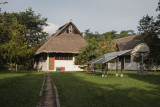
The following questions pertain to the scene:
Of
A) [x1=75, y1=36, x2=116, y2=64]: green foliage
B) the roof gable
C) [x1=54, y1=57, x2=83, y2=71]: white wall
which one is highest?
the roof gable

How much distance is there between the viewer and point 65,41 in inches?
1235

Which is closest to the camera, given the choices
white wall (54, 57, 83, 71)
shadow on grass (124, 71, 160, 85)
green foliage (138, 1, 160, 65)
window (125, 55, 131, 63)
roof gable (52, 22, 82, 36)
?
shadow on grass (124, 71, 160, 85)

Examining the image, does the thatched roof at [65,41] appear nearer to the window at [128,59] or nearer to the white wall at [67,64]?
the white wall at [67,64]

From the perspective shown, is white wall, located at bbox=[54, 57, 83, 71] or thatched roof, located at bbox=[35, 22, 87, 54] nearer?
thatched roof, located at bbox=[35, 22, 87, 54]

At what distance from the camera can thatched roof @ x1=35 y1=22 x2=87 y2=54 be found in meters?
28.5

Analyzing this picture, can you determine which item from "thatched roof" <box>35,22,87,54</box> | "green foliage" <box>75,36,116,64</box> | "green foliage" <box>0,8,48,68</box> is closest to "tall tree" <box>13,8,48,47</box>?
"green foliage" <box>0,8,48,68</box>

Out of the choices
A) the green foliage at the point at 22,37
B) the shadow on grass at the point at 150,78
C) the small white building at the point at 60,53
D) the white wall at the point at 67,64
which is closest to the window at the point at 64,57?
the small white building at the point at 60,53

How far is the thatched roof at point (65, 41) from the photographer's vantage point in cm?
2846

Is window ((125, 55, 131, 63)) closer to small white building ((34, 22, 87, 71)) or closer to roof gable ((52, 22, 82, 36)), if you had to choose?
small white building ((34, 22, 87, 71))

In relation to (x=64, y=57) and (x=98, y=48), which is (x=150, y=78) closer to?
(x=98, y=48)

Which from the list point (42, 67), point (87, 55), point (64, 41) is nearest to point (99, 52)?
point (87, 55)

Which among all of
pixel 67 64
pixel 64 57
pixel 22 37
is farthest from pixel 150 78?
pixel 22 37

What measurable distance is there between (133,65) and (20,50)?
65.2ft

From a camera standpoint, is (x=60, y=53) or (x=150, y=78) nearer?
(x=150, y=78)
